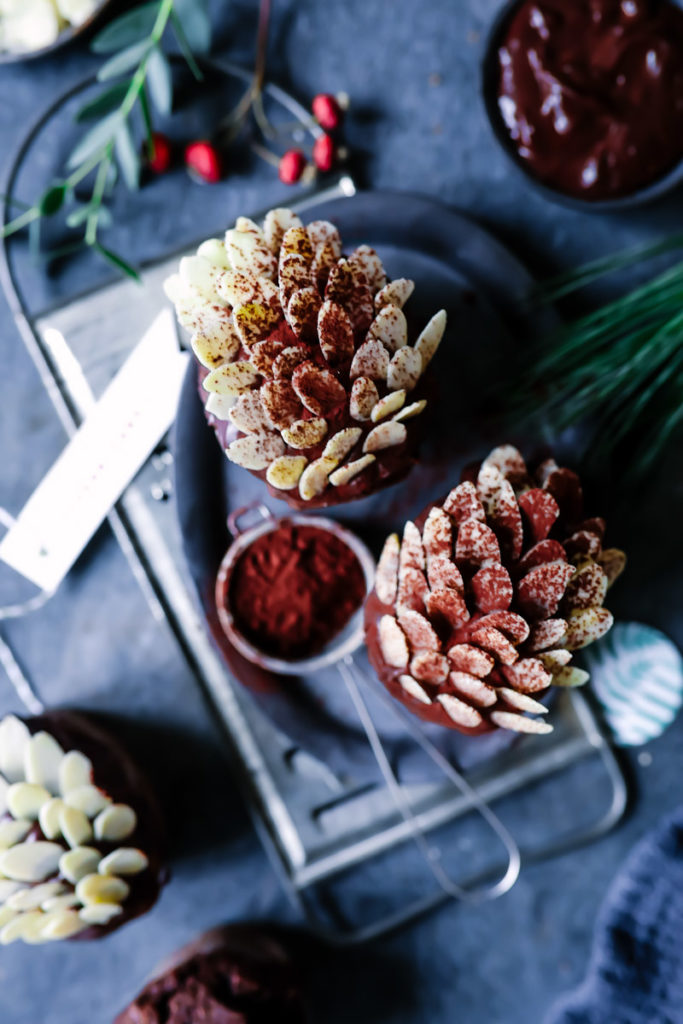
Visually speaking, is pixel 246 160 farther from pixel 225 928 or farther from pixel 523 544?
pixel 225 928

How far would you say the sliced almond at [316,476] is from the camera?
0.57 m

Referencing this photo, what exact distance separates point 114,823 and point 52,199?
0.55 m

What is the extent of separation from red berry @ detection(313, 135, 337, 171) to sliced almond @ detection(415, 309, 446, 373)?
0.97ft

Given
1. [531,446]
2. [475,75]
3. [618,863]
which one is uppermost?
[475,75]

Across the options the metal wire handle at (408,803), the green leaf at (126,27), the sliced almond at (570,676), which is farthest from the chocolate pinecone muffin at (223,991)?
the green leaf at (126,27)

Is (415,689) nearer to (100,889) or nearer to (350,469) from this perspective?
(350,469)

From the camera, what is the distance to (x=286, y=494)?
0.63m

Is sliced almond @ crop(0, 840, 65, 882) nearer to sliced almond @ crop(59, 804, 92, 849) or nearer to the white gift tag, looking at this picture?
sliced almond @ crop(59, 804, 92, 849)

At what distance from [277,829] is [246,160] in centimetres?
65

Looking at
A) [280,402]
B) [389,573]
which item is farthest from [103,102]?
[389,573]

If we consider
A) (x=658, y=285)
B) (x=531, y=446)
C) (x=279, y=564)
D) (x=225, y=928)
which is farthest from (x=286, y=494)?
(x=225, y=928)

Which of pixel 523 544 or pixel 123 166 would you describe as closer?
pixel 523 544

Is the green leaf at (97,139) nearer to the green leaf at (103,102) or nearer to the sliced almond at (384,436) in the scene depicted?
the green leaf at (103,102)

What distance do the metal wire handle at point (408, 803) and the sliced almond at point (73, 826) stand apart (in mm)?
253
